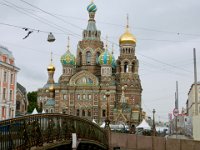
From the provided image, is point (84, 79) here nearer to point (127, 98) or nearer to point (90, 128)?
point (127, 98)

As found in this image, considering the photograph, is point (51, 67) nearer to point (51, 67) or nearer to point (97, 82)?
point (51, 67)

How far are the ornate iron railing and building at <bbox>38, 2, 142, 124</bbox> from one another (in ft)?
176

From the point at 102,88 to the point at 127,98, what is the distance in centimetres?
610

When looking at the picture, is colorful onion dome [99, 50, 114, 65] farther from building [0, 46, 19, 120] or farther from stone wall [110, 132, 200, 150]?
stone wall [110, 132, 200, 150]

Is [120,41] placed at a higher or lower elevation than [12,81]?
higher

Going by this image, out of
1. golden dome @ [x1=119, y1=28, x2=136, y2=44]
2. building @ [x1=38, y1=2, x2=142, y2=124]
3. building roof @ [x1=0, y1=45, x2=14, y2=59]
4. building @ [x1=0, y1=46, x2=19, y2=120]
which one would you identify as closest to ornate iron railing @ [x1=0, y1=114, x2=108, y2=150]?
building @ [x1=0, y1=46, x2=19, y2=120]

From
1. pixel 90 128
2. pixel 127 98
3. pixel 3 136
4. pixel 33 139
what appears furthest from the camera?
pixel 127 98

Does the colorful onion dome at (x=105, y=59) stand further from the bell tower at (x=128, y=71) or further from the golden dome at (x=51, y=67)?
the golden dome at (x=51, y=67)

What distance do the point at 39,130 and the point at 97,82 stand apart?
204 ft

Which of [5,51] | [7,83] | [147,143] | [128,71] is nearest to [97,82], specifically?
[128,71]

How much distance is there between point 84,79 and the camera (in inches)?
3063

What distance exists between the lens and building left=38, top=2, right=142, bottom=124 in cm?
7644

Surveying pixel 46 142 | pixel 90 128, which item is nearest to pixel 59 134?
pixel 46 142

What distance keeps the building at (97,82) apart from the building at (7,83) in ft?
99.2
